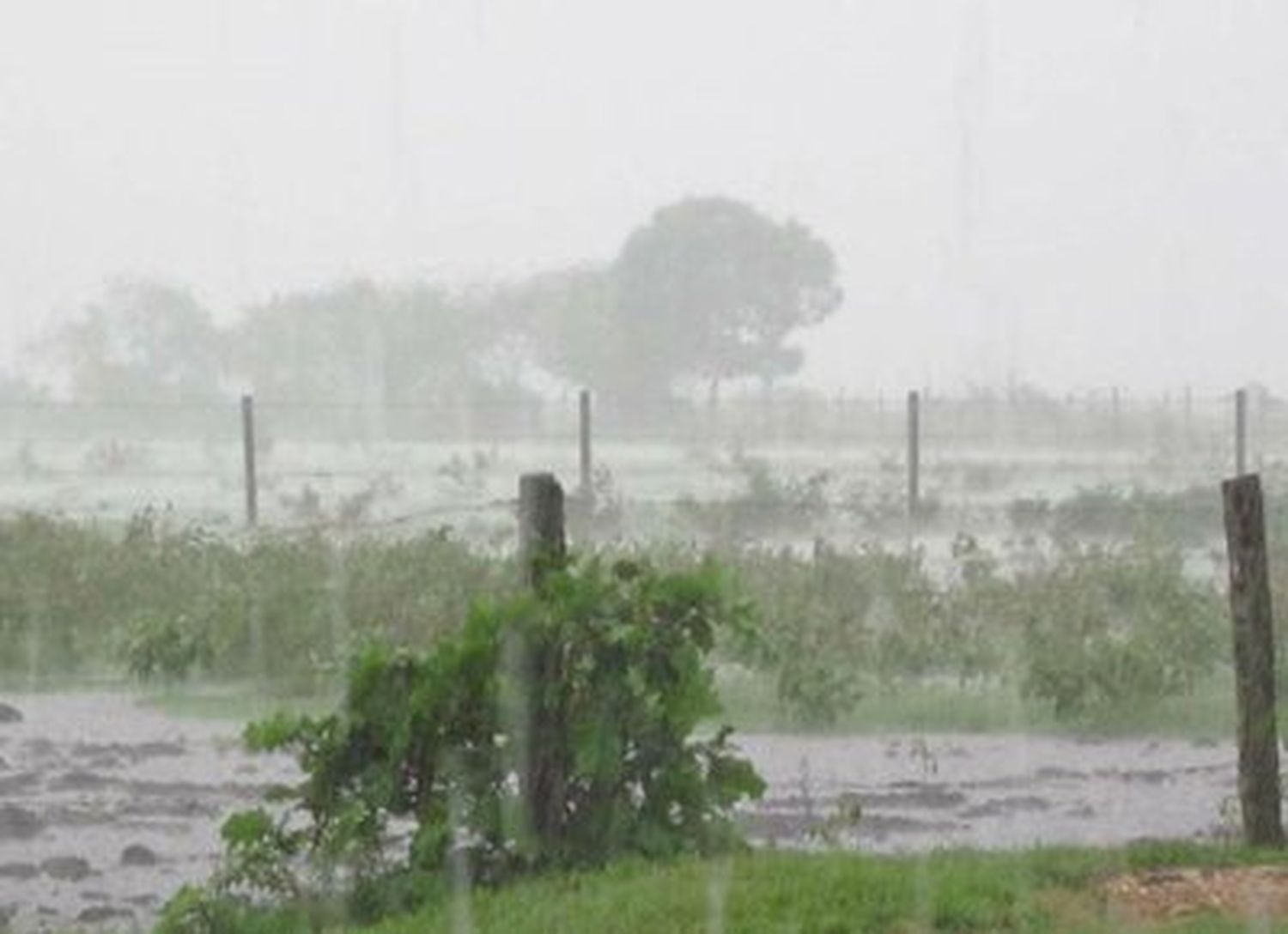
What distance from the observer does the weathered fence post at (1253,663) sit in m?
9.20

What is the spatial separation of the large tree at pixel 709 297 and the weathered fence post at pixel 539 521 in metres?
41.4

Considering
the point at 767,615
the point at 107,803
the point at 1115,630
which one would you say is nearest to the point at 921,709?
the point at 767,615

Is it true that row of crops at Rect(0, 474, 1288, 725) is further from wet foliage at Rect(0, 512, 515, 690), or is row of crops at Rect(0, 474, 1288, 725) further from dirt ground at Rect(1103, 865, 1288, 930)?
dirt ground at Rect(1103, 865, 1288, 930)

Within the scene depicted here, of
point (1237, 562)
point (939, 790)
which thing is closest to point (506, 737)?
point (1237, 562)

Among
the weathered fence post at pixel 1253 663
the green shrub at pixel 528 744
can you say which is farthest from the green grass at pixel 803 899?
the weathered fence post at pixel 1253 663

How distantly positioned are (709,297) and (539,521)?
45.6 meters

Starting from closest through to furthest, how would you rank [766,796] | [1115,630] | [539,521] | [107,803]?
[539,521] < [766,796] < [107,803] < [1115,630]

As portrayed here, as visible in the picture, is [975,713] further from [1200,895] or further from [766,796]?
[1200,895]

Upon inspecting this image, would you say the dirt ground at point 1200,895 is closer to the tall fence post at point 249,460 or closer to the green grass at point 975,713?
the green grass at point 975,713

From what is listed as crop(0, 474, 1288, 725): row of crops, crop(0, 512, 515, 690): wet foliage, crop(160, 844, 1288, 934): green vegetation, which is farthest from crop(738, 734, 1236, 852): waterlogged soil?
crop(0, 512, 515, 690): wet foliage

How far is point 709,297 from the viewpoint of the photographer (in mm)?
54469

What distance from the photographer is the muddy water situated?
1055 centimetres

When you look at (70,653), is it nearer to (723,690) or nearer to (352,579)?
(352,579)

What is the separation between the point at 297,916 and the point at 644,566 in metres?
1.85
